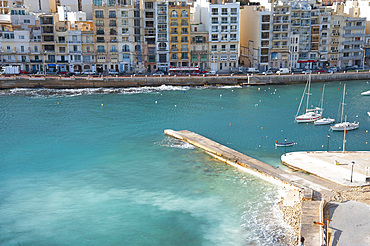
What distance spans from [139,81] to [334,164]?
6781cm

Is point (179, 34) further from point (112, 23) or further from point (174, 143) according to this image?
point (174, 143)

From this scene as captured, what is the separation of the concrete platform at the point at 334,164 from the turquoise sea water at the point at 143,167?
3.72 meters

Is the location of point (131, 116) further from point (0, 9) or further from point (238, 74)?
point (0, 9)

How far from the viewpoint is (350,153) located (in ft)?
196

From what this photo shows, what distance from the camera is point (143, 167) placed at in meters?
59.2

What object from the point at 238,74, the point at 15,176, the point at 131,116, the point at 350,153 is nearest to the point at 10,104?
the point at 131,116

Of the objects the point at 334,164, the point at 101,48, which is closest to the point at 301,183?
the point at 334,164

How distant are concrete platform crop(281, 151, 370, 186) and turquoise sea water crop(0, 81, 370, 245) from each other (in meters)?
3.72

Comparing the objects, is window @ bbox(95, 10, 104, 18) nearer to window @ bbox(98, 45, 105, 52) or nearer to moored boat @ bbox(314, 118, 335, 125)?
window @ bbox(98, 45, 105, 52)

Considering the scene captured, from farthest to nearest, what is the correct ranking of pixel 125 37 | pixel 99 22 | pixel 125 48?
pixel 125 48, pixel 125 37, pixel 99 22

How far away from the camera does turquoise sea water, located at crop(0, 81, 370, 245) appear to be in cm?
4428

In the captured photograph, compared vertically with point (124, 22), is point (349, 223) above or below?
below

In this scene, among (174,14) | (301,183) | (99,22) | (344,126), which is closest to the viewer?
(301,183)

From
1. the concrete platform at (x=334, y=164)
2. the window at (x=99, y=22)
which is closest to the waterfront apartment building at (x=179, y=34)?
the window at (x=99, y=22)
